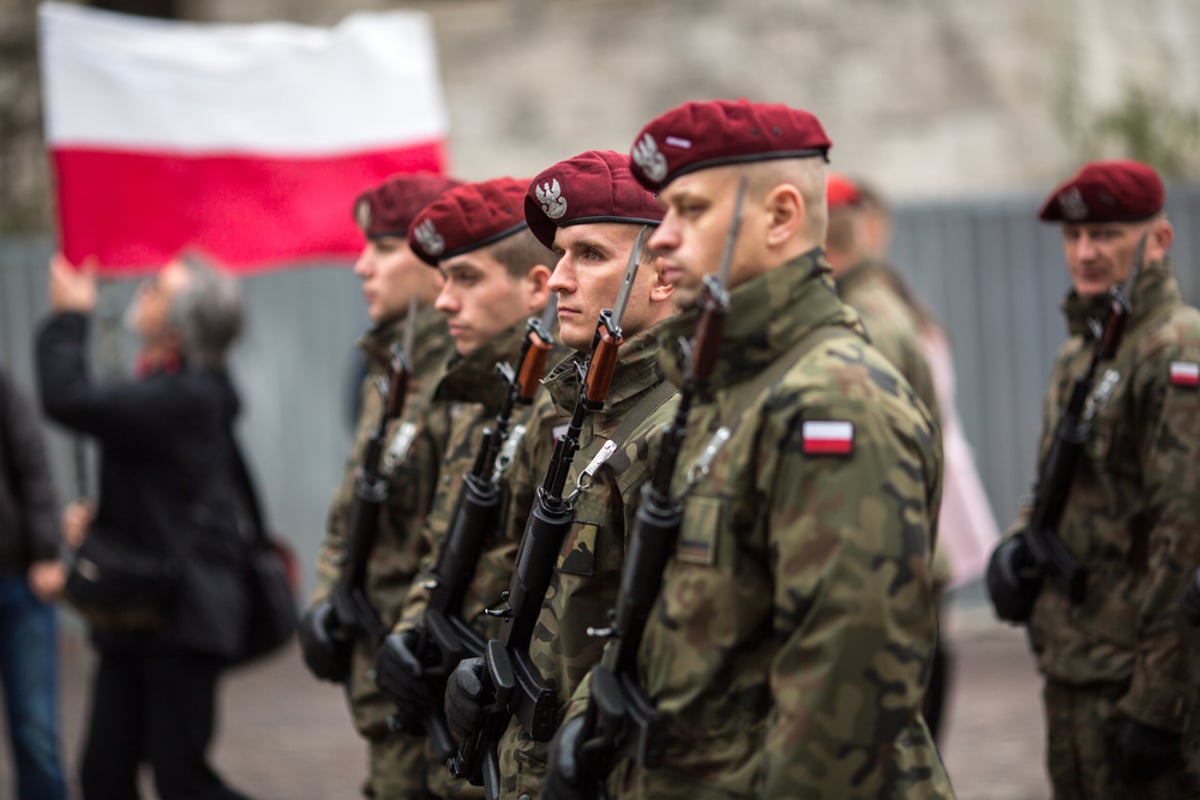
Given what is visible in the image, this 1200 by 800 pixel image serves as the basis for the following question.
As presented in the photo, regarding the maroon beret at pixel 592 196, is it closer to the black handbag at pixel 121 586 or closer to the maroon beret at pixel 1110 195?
the maroon beret at pixel 1110 195

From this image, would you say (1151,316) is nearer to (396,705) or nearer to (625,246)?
(625,246)

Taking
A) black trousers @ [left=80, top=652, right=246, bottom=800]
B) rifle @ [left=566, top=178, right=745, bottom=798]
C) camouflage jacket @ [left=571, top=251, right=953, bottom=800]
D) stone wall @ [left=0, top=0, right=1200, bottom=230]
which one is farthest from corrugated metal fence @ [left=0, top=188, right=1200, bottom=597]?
camouflage jacket @ [left=571, top=251, right=953, bottom=800]

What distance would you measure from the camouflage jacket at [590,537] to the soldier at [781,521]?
37 cm

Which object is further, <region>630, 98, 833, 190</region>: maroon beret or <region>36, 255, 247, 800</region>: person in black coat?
<region>36, 255, 247, 800</region>: person in black coat

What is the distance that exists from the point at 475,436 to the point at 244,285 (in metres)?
6.51

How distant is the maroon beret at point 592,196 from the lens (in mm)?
3420

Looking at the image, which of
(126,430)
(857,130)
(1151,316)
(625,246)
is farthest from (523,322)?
(857,130)

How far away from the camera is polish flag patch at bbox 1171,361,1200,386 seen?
13.5ft

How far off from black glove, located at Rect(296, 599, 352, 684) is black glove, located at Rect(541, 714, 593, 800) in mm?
1961

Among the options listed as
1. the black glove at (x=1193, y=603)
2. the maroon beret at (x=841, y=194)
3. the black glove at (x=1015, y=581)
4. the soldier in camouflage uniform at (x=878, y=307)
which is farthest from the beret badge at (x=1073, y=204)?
the maroon beret at (x=841, y=194)

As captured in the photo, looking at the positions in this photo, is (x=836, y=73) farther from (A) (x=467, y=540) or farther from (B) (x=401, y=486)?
(A) (x=467, y=540)

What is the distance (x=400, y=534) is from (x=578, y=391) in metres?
1.44

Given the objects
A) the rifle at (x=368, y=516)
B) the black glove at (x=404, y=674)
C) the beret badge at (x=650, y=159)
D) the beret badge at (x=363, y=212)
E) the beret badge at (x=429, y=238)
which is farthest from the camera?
the beret badge at (x=363, y=212)

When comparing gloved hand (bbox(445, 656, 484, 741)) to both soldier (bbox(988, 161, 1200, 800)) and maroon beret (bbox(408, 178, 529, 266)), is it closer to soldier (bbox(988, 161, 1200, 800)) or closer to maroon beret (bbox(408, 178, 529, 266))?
maroon beret (bbox(408, 178, 529, 266))
